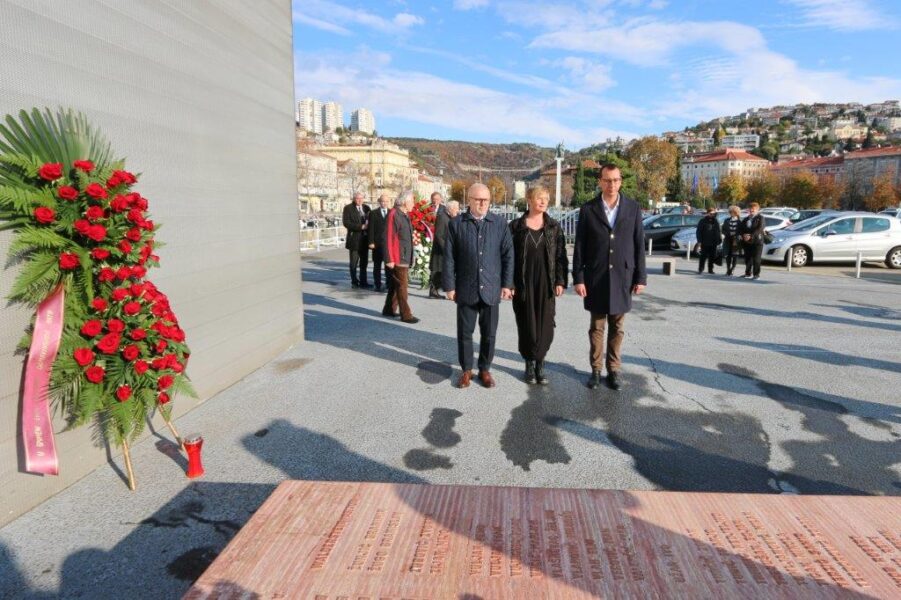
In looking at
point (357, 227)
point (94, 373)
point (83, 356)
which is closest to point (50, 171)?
point (83, 356)

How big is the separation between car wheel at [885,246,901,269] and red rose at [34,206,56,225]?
19.4 meters

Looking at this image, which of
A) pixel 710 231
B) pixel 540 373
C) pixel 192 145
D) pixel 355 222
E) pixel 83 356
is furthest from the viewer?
pixel 710 231

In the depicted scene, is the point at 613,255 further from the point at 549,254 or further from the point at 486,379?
the point at 486,379

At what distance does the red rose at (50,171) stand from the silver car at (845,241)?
1730 centimetres

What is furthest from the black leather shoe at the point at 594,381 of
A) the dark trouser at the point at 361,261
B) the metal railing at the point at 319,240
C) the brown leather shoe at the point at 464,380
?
the metal railing at the point at 319,240

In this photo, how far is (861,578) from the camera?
196 centimetres

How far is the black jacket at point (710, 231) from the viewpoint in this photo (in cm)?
1391

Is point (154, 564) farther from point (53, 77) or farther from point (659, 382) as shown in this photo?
point (659, 382)

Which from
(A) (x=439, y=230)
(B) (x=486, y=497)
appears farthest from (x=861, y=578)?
(A) (x=439, y=230)

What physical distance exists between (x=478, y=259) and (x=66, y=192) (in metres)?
3.06

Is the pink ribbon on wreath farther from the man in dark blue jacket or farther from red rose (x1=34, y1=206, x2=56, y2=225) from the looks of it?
the man in dark blue jacket

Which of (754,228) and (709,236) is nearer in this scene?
(754,228)

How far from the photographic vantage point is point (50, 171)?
9.09 ft

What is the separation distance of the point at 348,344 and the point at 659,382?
3569 mm
